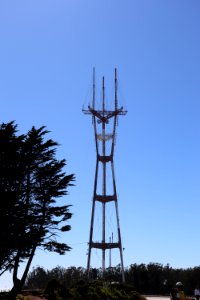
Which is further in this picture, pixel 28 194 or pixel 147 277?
pixel 147 277

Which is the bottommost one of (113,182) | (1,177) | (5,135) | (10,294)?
(10,294)

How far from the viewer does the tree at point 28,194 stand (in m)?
25.6

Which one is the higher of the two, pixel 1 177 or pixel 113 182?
pixel 113 182

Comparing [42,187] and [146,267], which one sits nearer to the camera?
[42,187]

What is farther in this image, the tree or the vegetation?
the vegetation

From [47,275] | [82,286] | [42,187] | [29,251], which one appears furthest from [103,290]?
[47,275]

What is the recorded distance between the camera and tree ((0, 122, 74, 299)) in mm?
25609

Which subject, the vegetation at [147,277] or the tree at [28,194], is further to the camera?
the vegetation at [147,277]

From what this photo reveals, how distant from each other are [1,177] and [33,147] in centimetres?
331

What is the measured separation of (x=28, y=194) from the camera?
92.3ft

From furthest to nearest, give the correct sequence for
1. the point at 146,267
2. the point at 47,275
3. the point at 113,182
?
the point at 47,275 < the point at 146,267 < the point at 113,182

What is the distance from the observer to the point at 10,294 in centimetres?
2570

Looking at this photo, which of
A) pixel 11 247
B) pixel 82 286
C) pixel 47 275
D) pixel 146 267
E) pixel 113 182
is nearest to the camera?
pixel 11 247

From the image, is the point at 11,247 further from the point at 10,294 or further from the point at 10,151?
the point at 10,151
